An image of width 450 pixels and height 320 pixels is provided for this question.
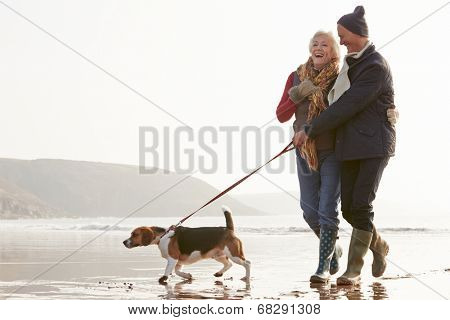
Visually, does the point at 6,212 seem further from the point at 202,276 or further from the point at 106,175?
Answer: the point at 202,276

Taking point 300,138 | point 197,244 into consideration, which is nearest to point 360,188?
point 300,138

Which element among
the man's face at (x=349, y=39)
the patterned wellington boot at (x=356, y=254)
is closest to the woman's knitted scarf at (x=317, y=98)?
the man's face at (x=349, y=39)

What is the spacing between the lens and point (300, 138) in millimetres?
5965

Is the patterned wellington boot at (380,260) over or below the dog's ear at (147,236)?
below

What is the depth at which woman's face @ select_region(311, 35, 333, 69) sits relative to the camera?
237 inches

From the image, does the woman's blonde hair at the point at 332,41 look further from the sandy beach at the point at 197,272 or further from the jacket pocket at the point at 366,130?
the sandy beach at the point at 197,272

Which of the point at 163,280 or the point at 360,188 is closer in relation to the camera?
the point at 360,188

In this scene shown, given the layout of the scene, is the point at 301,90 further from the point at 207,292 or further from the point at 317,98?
the point at 207,292

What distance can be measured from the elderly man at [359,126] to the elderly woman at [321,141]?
14 cm

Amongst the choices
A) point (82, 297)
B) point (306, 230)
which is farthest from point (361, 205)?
point (306, 230)

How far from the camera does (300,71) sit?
20.5 ft

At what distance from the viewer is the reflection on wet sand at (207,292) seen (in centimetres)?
538

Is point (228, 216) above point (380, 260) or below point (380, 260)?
above

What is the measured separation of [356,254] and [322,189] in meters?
0.62
